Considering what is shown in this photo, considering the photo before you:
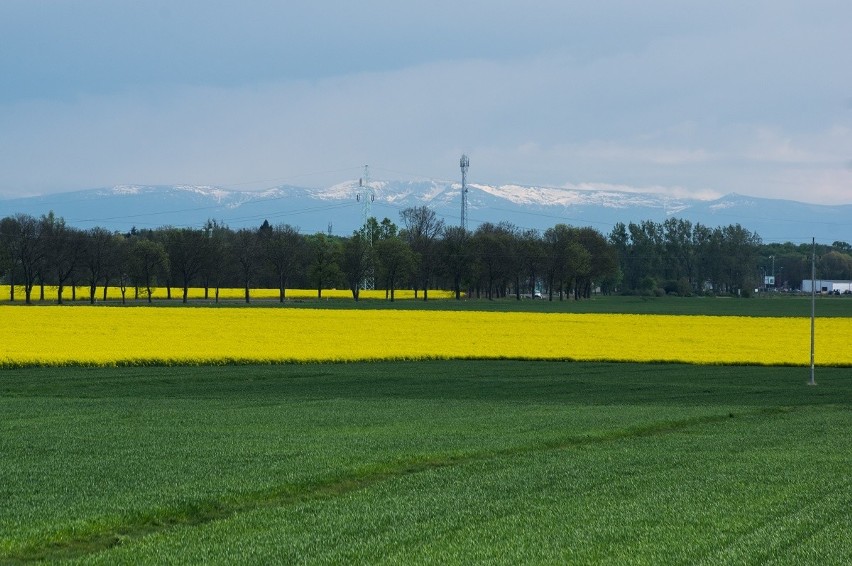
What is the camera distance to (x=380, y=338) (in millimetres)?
55594

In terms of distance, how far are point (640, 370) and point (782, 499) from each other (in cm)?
3095

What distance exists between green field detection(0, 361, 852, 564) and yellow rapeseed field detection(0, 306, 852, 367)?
14.2 m

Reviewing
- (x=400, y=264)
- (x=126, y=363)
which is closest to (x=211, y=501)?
(x=126, y=363)

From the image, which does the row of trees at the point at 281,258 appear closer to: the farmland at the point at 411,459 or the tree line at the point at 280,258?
the tree line at the point at 280,258

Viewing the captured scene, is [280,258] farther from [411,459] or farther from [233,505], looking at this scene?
[233,505]

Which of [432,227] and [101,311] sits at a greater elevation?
[432,227]

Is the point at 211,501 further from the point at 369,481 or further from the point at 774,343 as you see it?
the point at 774,343

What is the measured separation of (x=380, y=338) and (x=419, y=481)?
40.0 m

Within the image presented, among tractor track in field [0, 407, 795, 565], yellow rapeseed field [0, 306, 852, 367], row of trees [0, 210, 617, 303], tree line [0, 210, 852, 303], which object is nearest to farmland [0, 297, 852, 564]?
tractor track in field [0, 407, 795, 565]

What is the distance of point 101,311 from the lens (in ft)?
211

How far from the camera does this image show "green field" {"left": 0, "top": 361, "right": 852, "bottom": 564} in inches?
441

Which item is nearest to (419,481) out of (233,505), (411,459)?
(411,459)

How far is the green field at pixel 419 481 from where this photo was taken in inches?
441

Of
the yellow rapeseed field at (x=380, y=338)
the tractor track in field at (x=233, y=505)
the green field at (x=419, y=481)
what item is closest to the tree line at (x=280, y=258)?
the yellow rapeseed field at (x=380, y=338)
